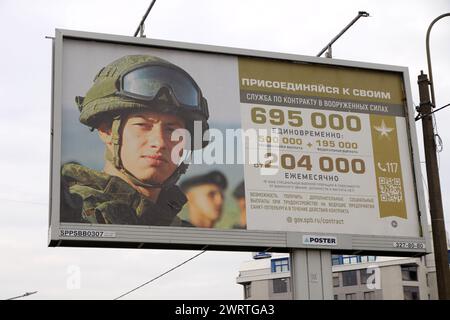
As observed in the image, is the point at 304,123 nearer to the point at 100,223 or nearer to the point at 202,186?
the point at 202,186

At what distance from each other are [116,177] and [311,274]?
4201 mm

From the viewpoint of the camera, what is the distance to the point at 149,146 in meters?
15.1

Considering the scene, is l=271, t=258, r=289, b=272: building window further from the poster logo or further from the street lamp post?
the street lamp post

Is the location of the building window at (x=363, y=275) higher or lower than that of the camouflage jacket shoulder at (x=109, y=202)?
higher

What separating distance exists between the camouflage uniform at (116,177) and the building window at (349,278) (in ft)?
206

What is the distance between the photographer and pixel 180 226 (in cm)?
1475

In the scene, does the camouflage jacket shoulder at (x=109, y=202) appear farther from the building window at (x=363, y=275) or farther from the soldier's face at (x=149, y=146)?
the building window at (x=363, y=275)

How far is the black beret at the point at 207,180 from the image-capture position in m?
15.1

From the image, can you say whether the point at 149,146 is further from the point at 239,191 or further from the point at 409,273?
the point at 409,273

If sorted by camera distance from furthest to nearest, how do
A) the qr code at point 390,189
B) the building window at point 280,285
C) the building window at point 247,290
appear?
the building window at point 247,290 < the building window at point 280,285 < the qr code at point 390,189

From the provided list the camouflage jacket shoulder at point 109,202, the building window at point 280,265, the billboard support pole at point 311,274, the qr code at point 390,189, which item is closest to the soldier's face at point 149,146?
the camouflage jacket shoulder at point 109,202

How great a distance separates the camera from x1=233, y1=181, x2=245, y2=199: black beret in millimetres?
15312
